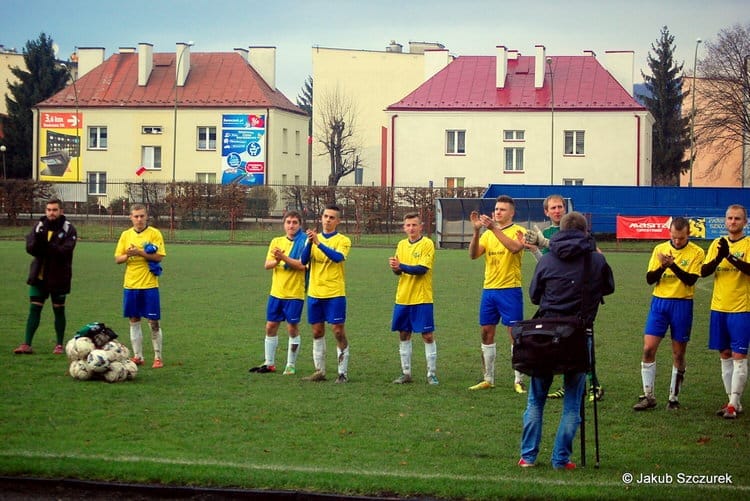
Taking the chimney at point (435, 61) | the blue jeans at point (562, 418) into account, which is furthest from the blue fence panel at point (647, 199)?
the blue jeans at point (562, 418)

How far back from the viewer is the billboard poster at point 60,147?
70.7 m

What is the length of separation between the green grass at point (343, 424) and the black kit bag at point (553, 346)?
872mm

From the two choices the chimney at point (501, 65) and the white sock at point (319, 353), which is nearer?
the white sock at point (319, 353)

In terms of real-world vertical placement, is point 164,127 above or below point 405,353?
above

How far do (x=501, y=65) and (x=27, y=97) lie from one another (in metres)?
39.5

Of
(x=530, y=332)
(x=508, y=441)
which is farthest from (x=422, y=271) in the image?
(x=530, y=332)

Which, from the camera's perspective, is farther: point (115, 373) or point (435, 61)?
point (435, 61)

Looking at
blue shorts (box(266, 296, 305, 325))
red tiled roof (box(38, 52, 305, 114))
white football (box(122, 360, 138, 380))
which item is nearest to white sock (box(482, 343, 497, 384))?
blue shorts (box(266, 296, 305, 325))

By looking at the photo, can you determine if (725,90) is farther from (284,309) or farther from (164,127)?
(284,309)

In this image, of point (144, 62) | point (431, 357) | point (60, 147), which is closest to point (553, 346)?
point (431, 357)

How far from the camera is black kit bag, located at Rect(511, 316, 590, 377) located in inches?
309

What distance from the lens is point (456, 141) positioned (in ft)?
228

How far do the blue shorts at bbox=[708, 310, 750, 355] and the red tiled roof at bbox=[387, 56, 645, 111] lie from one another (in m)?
58.8

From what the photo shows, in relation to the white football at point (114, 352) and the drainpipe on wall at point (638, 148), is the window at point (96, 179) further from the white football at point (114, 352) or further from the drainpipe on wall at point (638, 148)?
the white football at point (114, 352)
